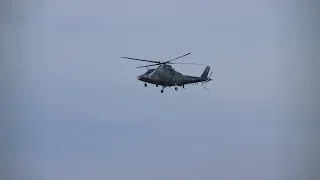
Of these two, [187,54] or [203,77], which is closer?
[187,54]

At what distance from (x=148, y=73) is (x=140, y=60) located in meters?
1.98

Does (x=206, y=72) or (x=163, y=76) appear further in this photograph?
(x=206, y=72)

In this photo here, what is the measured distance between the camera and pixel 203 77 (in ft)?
238

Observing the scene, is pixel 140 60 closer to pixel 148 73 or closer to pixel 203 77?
pixel 148 73

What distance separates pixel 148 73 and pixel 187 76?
127 inches

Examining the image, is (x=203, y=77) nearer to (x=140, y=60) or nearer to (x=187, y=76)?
(x=187, y=76)

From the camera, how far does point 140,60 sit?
6738cm

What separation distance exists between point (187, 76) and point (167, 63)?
205 cm

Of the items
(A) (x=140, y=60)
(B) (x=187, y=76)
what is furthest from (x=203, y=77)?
(A) (x=140, y=60)

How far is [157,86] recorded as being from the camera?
68812mm

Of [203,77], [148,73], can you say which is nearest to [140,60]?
[148,73]

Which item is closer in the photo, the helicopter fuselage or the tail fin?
the helicopter fuselage

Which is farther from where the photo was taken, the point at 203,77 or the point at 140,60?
the point at 203,77

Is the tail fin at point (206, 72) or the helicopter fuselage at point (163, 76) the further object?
the tail fin at point (206, 72)
